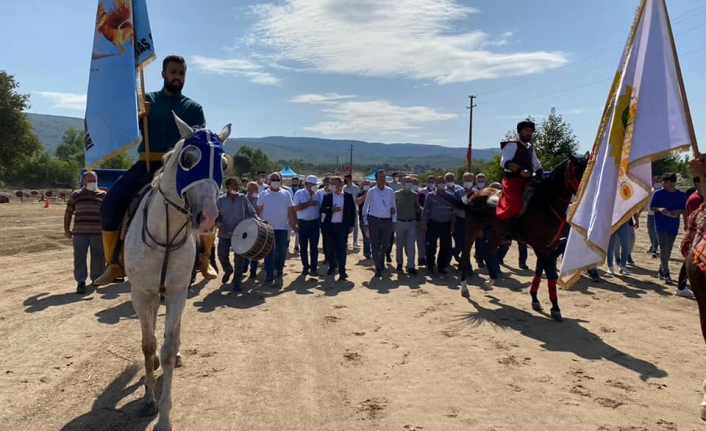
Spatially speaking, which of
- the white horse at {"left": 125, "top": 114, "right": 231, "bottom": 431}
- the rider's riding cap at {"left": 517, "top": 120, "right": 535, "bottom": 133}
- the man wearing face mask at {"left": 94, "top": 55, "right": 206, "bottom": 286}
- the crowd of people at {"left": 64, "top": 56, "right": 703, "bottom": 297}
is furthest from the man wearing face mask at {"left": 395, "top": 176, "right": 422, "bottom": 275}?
the white horse at {"left": 125, "top": 114, "right": 231, "bottom": 431}

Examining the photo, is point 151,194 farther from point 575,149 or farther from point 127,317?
point 575,149

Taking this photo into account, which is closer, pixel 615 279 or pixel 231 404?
pixel 231 404

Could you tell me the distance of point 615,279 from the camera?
399 inches

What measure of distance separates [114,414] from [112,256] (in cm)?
157

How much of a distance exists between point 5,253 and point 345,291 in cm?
1015

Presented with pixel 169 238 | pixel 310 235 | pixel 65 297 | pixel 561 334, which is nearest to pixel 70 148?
pixel 65 297

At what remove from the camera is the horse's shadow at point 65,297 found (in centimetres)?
752

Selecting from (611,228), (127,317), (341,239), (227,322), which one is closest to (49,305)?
(127,317)

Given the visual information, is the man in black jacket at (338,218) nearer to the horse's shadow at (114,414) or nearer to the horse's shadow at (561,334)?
the horse's shadow at (561,334)

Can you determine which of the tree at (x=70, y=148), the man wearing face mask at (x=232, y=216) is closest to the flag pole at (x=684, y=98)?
the man wearing face mask at (x=232, y=216)

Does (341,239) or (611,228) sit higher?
(611,228)

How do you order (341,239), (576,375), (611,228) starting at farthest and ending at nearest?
(341,239) < (576,375) < (611,228)

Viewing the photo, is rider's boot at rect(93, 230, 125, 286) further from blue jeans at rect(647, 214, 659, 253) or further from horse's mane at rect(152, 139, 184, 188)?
blue jeans at rect(647, 214, 659, 253)

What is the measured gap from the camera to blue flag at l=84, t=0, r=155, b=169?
14.3 feet
